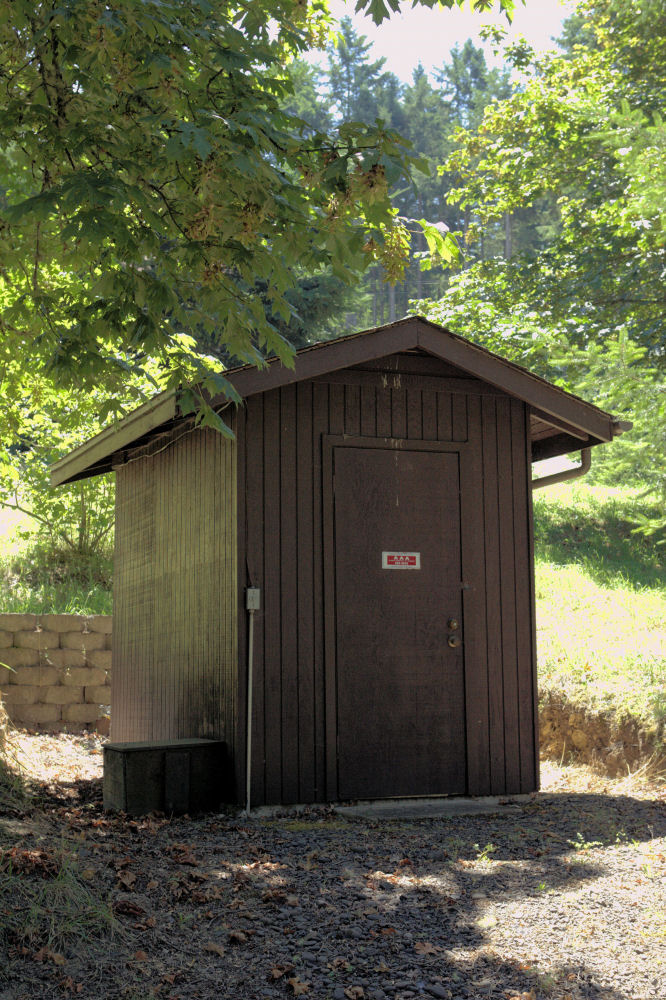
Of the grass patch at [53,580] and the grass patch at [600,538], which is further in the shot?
the grass patch at [600,538]

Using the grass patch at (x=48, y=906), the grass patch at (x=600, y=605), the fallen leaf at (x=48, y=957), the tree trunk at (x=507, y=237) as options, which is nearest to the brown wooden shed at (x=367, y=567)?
the grass patch at (x=600, y=605)

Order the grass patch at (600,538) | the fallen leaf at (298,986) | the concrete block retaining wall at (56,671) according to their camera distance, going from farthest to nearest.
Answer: the grass patch at (600,538) → the concrete block retaining wall at (56,671) → the fallen leaf at (298,986)

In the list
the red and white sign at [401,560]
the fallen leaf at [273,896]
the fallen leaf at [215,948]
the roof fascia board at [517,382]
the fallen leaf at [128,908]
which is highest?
the roof fascia board at [517,382]

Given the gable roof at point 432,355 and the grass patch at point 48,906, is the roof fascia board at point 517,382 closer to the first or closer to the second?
the gable roof at point 432,355

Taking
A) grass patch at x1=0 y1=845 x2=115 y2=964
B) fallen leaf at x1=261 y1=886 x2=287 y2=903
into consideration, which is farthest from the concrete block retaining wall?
fallen leaf at x1=261 y1=886 x2=287 y2=903

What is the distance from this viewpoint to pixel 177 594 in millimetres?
8125

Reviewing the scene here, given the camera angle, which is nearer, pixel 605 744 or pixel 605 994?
pixel 605 994

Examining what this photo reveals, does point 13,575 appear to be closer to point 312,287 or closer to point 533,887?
point 312,287

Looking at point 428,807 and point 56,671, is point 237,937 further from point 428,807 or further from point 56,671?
point 56,671

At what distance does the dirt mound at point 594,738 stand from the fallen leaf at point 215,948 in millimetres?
5828

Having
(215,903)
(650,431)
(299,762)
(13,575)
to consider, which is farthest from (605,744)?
(13,575)

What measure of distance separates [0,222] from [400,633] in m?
3.93

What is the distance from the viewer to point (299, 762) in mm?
6855

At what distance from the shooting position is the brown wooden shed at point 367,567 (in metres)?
6.91
